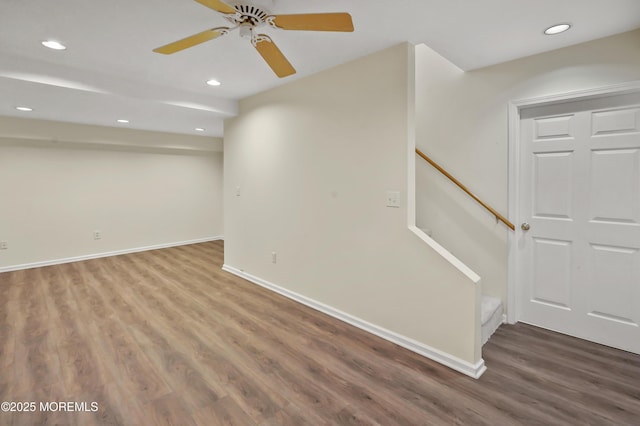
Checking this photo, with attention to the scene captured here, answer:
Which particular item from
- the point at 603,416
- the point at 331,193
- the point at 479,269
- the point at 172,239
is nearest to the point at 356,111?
the point at 331,193

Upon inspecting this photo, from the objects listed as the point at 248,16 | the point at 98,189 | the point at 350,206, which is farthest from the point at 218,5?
the point at 98,189

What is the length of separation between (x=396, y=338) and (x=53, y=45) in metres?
3.62

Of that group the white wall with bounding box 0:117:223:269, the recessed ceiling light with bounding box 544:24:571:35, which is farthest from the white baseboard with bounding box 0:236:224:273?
the recessed ceiling light with bounding box 544:24:571:35

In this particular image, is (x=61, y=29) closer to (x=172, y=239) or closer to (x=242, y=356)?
(x=242, y=356)

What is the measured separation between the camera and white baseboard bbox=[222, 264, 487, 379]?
6.90 feet

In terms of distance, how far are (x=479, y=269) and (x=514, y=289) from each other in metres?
0.33

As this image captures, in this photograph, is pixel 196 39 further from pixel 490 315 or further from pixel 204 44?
pixel 490 315

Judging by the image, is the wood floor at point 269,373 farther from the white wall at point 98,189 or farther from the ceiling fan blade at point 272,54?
the ceiling fan blade at point 272,54

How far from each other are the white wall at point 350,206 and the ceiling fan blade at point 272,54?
2.46 feet

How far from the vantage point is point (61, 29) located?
217 cm

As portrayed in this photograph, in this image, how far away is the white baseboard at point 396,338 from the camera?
2.10m

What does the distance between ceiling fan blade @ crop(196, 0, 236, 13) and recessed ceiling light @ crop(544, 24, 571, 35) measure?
7.07 ft

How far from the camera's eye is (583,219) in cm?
250

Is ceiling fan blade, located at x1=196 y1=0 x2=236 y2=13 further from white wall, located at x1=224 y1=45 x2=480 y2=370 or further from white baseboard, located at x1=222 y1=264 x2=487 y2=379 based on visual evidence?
white baseboard, located at x1=222 y1=264 x2=487 y2=379
